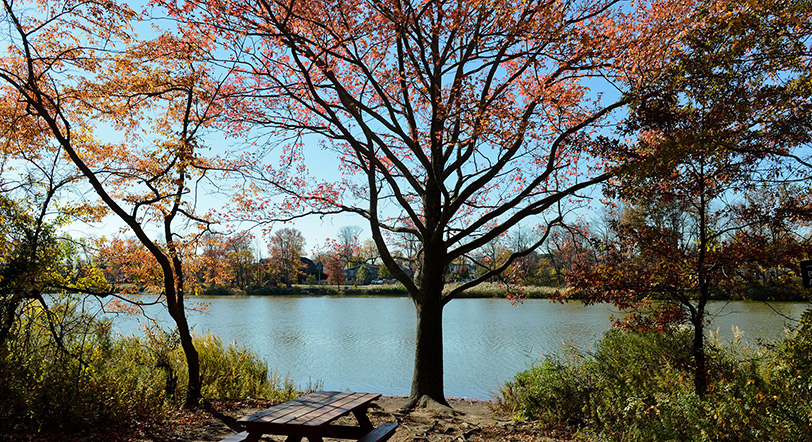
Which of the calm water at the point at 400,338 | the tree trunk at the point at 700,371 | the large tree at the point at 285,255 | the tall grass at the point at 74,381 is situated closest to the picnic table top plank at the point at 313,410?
the tall grass at the point at 74,381

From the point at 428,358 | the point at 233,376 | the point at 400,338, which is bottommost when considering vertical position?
the point at 400,338

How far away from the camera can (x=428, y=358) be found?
713 cm

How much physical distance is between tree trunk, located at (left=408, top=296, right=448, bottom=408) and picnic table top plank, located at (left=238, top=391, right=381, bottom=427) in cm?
289

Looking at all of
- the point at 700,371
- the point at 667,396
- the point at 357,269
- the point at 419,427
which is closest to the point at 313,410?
the point at 419,427

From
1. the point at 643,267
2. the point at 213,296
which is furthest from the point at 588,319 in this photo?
the point at 213,296

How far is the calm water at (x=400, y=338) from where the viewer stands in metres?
10.1

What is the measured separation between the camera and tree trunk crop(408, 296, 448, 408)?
7.00 metres

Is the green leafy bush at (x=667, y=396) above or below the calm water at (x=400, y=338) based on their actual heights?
above

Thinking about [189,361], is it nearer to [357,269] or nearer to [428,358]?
[428,358]

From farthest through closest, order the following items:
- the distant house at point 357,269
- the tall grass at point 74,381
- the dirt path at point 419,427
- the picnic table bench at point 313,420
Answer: the distant house at point 357,269, the dirt path at point 419,427, the tall grass at point 74,381, the picnic table bench at point 313,420

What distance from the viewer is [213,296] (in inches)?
1412

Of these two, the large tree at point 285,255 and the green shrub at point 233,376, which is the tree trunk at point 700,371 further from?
the large tree at point 285,255

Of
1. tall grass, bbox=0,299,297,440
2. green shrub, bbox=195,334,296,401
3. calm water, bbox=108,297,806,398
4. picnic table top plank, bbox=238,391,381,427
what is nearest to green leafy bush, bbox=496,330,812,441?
calm water, bbox=108,297,806,398

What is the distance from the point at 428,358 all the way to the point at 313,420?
13.1 feet
